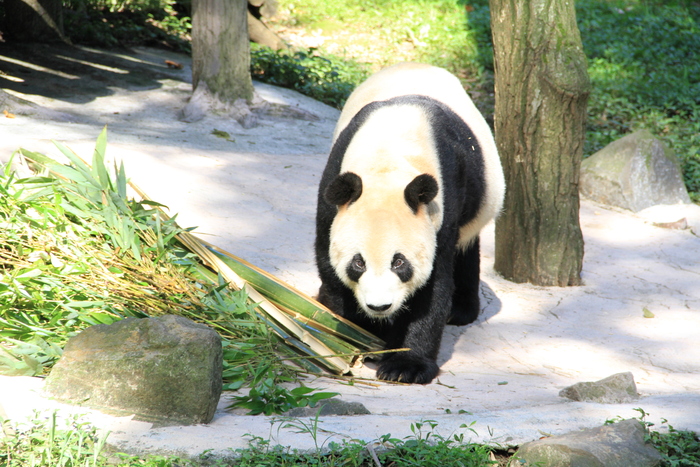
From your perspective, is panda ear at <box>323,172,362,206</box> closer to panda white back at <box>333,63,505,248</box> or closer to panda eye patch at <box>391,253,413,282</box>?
panda eye patch at <box>391,253,413,282</box>

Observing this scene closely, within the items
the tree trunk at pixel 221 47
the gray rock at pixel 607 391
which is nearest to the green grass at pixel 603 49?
the tree trunk at pixel 221 47

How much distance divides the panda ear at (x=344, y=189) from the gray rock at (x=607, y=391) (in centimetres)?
130

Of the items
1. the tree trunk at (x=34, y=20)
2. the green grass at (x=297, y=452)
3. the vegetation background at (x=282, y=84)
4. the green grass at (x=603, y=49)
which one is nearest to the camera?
the green grass at (x=297, y=452)

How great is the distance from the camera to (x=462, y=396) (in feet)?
9.71


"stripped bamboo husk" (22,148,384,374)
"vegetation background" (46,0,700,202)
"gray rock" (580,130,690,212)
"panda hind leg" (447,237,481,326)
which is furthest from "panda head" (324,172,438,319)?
"vegetation background" (46,0,700,202)

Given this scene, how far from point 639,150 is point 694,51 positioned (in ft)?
16.0

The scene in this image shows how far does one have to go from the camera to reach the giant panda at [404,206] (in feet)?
9.42

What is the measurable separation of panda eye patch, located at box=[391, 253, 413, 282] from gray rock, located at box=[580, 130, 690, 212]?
4.03 meters

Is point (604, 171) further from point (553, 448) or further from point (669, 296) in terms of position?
point (553, 448)

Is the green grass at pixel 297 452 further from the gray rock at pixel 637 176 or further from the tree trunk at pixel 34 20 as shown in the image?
the tree trunk at pixel 34 20

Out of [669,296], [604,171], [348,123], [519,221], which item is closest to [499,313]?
[519,221]

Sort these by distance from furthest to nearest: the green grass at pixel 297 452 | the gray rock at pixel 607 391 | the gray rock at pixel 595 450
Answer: the gray rock at pixel 607 391 → the gray rock at pixel 595 450 → the green grass at pixel 297 452

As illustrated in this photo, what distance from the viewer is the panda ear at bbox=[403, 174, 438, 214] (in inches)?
111

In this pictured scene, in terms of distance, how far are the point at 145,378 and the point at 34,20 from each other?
811 cm
